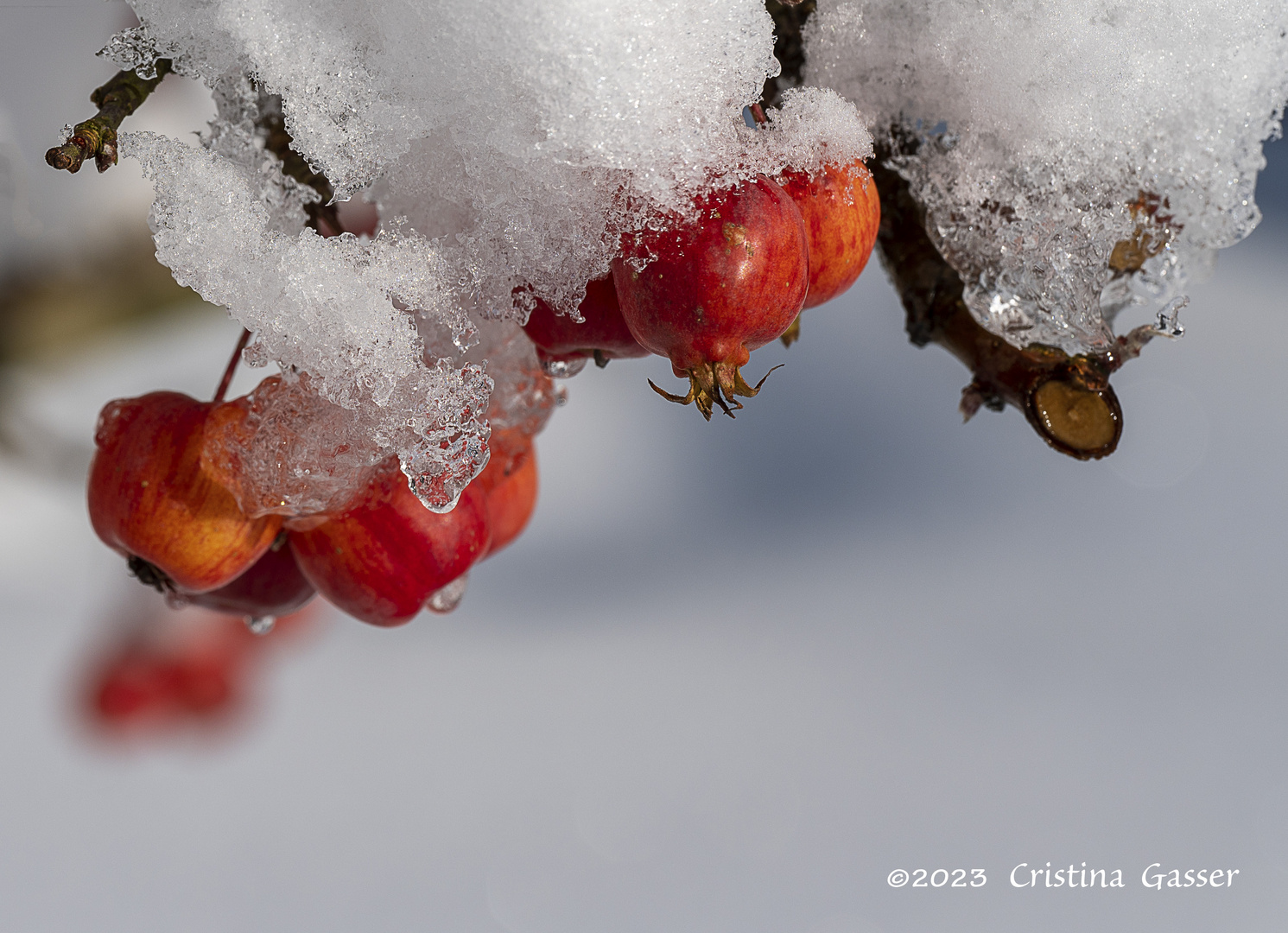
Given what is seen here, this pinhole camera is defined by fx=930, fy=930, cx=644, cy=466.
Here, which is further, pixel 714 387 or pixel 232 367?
pixel 232 367

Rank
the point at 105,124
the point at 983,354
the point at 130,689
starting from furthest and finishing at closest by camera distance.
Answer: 1. the point at 130,689
2. the point at 983,354
3. the point at 105,124

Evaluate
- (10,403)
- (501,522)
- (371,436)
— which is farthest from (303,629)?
(371,436)

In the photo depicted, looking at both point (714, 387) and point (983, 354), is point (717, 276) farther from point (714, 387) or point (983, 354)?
point (983, 354)

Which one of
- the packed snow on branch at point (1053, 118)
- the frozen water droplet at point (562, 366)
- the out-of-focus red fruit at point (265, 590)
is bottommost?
the out-of-focus red fruit at point (265, 590)

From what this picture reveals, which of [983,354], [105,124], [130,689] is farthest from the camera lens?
[130,689]

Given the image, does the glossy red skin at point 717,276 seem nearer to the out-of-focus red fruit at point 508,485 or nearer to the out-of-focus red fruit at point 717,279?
the out-of-focus red fruit at point 717,279

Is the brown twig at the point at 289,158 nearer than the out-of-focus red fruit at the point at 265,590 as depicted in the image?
Yes

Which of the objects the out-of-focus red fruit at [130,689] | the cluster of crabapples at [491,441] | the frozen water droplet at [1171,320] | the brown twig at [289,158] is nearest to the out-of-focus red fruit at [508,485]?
the cluster of crabapples at [491,441]

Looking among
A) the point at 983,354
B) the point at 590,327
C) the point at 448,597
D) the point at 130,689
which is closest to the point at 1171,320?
the point at 983,354

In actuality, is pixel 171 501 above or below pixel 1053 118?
below
